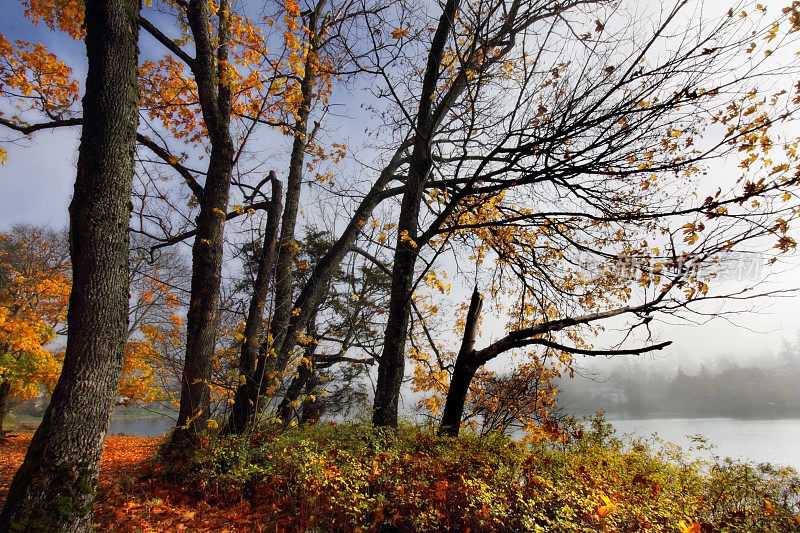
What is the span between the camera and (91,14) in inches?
132

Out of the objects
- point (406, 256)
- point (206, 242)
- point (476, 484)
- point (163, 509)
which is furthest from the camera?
point (406, 256)

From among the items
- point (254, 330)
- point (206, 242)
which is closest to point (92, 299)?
point (206, 242)

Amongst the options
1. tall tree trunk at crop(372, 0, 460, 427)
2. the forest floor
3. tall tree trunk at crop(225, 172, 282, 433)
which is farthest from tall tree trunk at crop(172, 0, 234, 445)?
tall tree trunk at crop(372, 0, 460, 427)

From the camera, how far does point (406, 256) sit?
528 cm

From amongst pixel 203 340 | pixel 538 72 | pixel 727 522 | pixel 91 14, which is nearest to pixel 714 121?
pixel 538 72

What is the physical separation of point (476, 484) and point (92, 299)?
384 cm

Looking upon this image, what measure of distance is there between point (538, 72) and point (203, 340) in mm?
5806

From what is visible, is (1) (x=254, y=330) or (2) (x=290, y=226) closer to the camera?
(1) (x=254, y=330)

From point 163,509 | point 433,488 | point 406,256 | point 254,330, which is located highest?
point 406,256

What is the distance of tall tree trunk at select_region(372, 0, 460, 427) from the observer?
483 centimetres

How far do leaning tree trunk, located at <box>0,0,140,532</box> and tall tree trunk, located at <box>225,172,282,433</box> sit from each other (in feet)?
6.59

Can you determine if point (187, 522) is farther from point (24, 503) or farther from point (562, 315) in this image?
point (562, 315)

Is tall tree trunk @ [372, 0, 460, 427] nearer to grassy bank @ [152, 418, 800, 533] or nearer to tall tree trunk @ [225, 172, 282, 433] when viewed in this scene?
grassy bank @ [152, 418, 800, 533]

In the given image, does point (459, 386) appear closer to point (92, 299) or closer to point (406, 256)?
point (406, 256)
